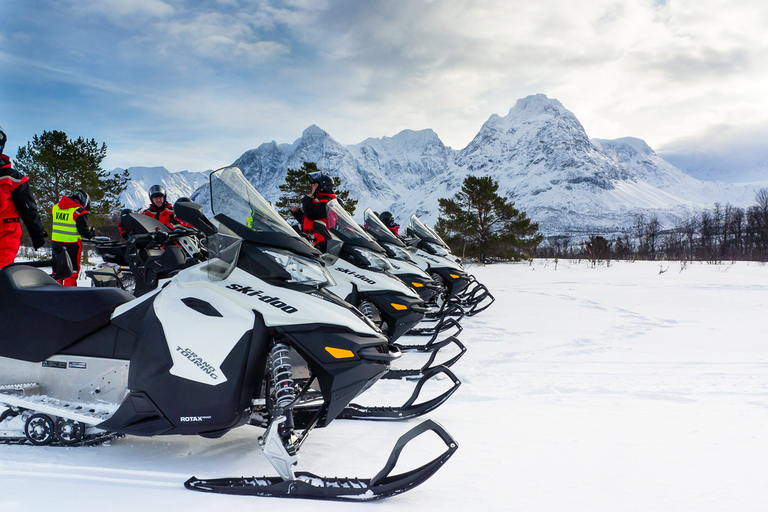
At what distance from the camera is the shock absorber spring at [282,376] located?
206cm

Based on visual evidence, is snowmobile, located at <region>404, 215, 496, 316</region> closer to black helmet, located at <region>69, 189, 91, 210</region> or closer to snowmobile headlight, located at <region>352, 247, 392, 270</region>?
snowmobile headlight, located at <region>352, 247, 392, 270</region>

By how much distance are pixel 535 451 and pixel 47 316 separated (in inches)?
109

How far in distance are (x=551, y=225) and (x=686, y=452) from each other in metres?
184

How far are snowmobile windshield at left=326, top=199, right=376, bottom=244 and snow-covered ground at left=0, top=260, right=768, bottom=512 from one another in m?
1.57

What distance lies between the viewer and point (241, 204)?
236cm

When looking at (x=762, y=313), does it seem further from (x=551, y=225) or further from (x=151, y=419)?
(x=551, y=225)

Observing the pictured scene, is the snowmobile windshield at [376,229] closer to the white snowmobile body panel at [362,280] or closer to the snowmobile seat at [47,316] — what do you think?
the white snowmobile body panel at [362,280]

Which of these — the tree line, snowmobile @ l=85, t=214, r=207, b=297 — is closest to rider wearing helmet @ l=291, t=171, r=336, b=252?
snowmobile @ l=85, t=214, r=207, b=297

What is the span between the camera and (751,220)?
39062 millimetres

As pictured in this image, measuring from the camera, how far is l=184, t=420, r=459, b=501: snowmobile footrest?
6.38ft

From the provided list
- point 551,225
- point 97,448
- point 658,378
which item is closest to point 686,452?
point 658,378

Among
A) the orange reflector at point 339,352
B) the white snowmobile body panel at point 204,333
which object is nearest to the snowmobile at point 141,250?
the white snowmobile body panel at point 204,333

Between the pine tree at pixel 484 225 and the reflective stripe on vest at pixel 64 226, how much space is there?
65.1 feet

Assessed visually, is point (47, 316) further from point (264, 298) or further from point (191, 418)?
point (264, 298)
